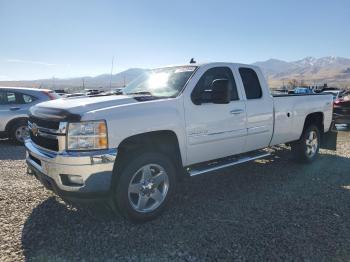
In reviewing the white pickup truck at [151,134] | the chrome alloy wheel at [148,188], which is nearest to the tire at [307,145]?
the white pickup truck at [151,134]

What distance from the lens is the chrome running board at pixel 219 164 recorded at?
4828 millimetres

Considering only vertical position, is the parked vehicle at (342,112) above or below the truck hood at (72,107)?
below

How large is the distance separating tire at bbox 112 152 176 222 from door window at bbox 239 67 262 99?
6.63ft

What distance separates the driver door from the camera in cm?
472

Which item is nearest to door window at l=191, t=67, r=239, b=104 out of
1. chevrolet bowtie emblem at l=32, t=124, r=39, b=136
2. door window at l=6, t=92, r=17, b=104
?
chevrolet bowtie emblem at l=32, t=124, r=39, b=136

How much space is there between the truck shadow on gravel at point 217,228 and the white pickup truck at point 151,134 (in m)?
0.40

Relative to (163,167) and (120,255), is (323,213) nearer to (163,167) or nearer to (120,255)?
(163,167)

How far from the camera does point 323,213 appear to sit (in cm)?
470

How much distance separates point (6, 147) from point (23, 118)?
2.95 feet

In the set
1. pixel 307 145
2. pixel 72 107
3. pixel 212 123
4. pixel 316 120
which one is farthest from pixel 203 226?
pixel 316 120

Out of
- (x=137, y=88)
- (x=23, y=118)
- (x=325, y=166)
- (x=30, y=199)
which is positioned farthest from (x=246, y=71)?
(x=23, y=118)

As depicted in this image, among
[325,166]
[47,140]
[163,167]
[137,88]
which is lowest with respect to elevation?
[325,166]

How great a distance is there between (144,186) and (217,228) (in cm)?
101

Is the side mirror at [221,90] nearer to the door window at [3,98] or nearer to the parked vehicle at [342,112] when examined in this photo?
the door window at [3,98]
